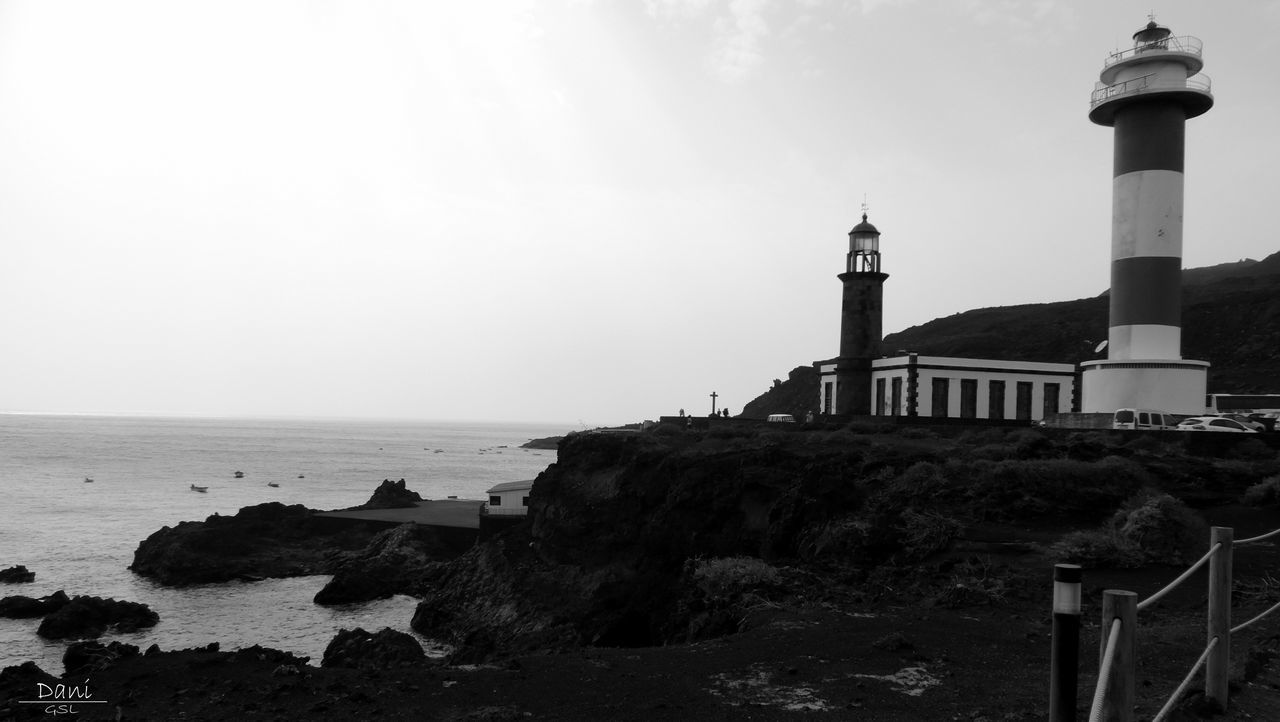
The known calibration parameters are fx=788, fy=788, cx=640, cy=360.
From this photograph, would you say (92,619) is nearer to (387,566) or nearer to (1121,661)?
(387,566)

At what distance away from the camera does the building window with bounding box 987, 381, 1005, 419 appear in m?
41.7

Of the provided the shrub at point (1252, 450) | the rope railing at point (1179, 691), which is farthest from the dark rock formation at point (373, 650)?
the shrub at point (1252, 450)

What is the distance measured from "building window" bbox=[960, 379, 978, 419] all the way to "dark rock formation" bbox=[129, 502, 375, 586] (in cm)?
3189

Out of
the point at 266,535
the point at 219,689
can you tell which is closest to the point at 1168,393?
the point at 219,689

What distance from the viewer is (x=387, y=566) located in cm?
3278

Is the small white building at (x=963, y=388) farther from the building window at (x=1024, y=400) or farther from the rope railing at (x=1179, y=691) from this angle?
the rope railing at (x=1179, y=691)

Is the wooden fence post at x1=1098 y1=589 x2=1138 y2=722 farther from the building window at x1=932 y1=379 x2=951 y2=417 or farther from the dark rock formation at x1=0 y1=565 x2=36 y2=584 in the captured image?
the dark rock formation at x1=0 y1=565 x2=36 y2=584

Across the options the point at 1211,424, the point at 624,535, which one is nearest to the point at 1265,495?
the point at 1211,424

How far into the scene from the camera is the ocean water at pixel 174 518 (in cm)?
2538

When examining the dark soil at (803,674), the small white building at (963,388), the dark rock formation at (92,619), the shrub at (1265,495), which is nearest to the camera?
the dark soil at (803,674)

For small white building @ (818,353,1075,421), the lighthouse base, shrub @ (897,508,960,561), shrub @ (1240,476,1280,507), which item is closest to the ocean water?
shrub @ (897,508,960,561)

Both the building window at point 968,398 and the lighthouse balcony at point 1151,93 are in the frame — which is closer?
the lighthouse balcony at point 1151,93

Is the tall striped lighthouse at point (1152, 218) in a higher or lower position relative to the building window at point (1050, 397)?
higher

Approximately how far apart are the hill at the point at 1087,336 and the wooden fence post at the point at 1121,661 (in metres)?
51.5
